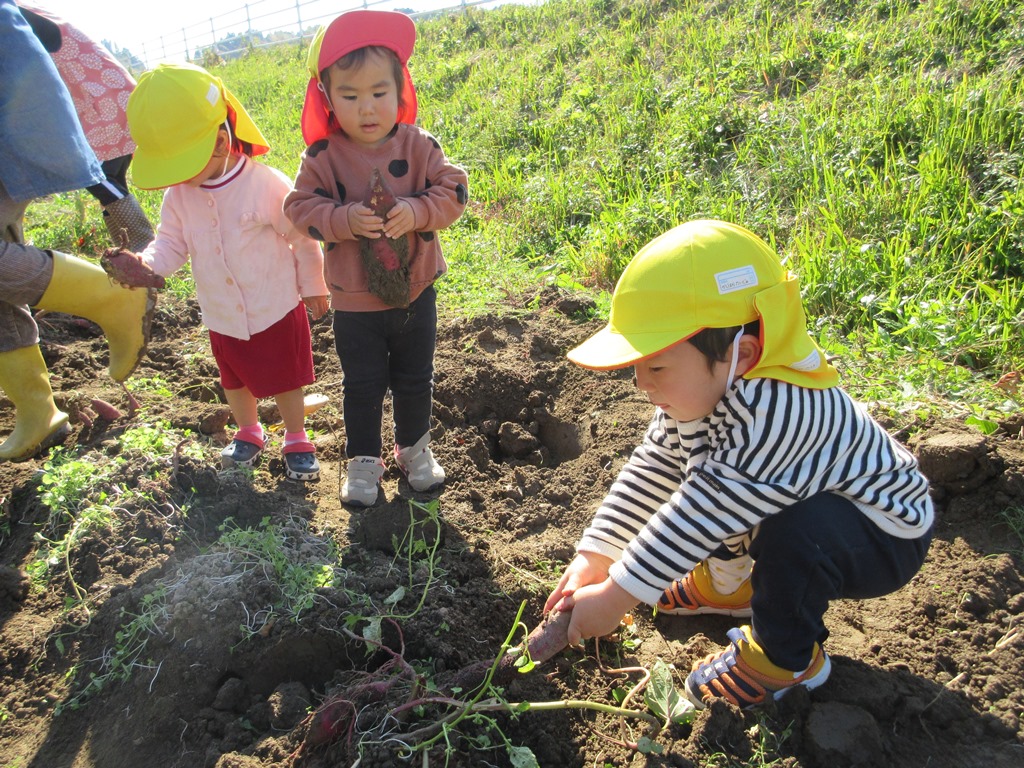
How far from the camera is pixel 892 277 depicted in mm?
3734

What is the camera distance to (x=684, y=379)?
1.83 metres

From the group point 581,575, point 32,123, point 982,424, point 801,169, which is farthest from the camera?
→ point 801,169

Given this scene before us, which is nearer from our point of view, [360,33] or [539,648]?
[539,648]

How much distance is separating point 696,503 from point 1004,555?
3.83 ft

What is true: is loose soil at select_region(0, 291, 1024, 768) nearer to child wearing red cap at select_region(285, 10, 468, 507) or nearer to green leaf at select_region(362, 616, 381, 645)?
green leaf at select_region(362, 616, 381, 645)

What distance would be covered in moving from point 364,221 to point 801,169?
3.25m

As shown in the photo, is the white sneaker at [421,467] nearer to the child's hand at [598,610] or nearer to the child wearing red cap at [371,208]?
the child wearing red cap at [371,208]

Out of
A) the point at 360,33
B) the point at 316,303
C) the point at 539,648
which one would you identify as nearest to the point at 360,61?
the point at 360,33

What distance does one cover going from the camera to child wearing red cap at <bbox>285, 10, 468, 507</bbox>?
8.15ft

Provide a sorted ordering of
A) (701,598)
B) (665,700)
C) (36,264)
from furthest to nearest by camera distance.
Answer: (36,264) < (701,598) < (665,700)

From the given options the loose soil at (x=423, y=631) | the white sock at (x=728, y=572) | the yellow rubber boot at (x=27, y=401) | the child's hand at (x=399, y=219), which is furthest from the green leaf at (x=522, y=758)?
the yellow rubber boot at (x=27, y=401)

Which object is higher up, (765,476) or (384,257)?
(384,257)

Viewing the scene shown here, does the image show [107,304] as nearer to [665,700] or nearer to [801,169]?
[665,700]

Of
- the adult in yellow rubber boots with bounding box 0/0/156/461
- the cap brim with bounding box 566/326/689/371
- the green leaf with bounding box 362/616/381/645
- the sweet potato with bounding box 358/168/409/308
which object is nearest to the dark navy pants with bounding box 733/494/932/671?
the cap brim with bounding box 566/326/689/371
